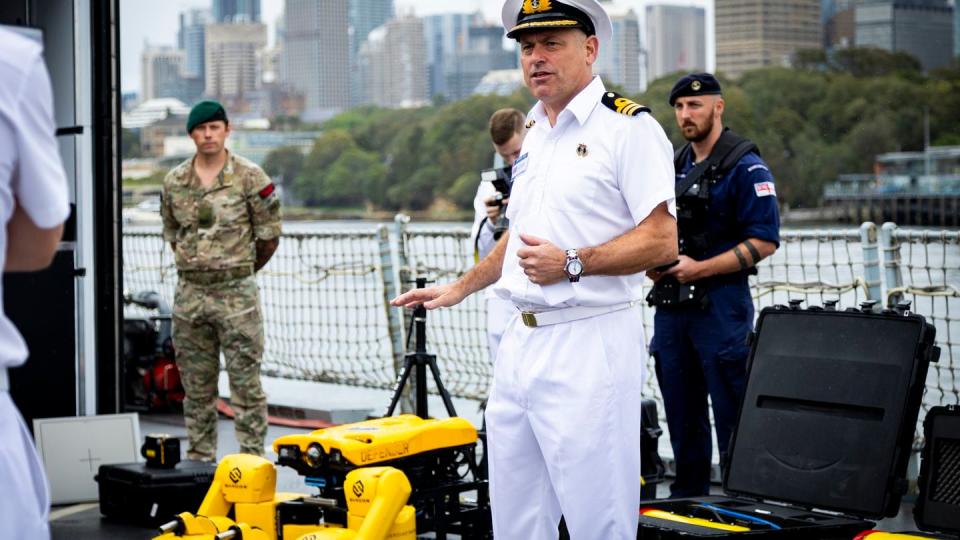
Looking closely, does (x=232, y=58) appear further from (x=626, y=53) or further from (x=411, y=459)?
(x=411, y=459)

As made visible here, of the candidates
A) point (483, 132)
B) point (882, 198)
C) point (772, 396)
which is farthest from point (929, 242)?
point (882, 198)

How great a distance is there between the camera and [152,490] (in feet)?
18.5

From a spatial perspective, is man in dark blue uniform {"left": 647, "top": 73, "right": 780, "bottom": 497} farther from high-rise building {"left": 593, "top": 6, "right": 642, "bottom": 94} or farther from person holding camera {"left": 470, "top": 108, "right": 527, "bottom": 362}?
high-rise building {"left": 593, "top": 6, "right": 642, "bottom": 94}

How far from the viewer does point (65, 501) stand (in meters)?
6.23

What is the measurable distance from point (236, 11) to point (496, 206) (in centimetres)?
3845

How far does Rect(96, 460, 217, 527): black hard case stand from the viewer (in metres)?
5.61

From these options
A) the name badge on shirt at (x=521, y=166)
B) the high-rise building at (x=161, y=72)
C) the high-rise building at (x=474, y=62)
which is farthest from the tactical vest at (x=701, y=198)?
the high-rise building at (x=474, y=62)

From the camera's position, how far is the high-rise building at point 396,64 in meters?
41.9

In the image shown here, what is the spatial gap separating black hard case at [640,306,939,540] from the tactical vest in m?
0.54

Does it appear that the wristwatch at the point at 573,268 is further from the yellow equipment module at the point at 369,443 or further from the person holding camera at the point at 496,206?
the person holding camera at the point at 496,206

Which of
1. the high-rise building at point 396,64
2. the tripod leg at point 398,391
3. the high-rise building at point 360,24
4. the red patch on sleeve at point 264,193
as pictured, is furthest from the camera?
the high-rise building at point 360,24

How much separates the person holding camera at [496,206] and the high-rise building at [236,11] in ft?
118

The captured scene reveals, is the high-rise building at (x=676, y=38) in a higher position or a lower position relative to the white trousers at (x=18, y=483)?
higher

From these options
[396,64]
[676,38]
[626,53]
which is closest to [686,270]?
[626,53]
